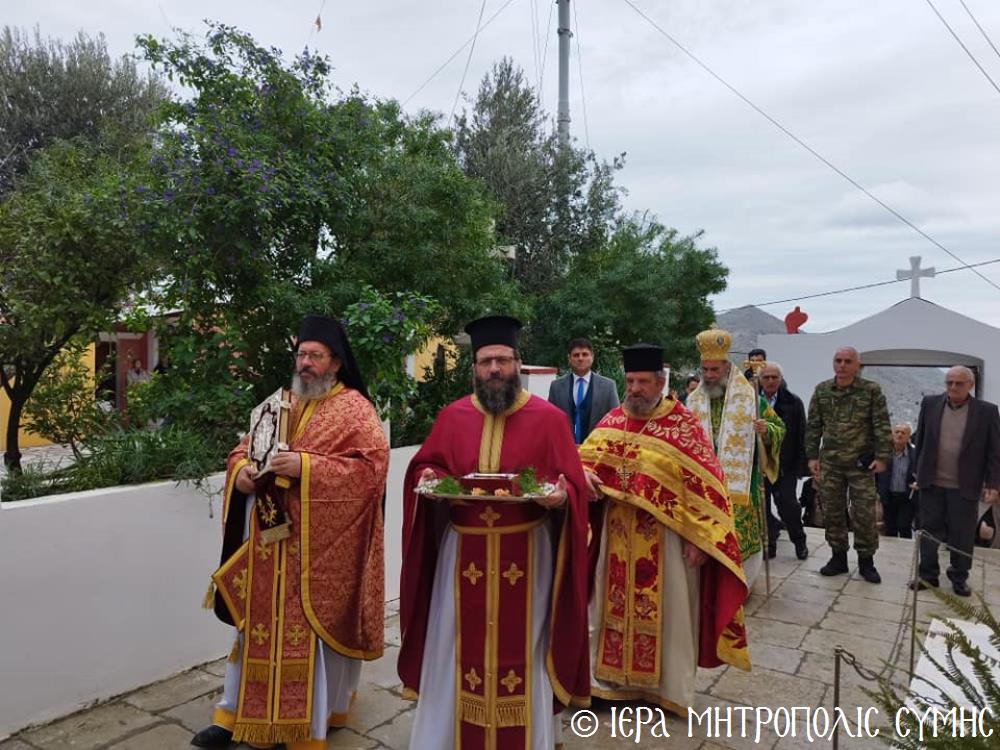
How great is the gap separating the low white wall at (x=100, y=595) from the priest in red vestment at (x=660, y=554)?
2373mm

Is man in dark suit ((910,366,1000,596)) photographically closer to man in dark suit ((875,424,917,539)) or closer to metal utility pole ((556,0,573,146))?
man in dark suit ((875,424,917,539))

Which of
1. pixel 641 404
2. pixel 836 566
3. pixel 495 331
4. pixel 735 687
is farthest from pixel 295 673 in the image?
pixel 836 566

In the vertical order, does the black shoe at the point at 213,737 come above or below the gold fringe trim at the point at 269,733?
below

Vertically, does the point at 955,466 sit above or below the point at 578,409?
below

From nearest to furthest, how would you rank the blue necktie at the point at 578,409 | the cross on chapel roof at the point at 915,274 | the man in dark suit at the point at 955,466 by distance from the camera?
the man in dark suit at the point at 955,466 → the blue necktie at the point at 578,409 → the cross on chapel roof at the point at 915,274

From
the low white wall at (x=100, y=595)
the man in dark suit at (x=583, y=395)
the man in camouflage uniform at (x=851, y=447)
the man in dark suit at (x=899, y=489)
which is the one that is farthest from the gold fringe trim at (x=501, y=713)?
the man in dark suit at (x=899, y=489)

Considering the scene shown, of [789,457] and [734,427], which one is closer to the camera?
[734,427]

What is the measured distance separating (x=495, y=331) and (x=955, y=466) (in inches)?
198

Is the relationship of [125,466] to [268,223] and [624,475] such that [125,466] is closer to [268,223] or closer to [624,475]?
[268,223]

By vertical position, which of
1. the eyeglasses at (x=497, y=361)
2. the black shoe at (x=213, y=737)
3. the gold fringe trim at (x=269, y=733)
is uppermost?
the eyeglasses at (x=497, y=361)

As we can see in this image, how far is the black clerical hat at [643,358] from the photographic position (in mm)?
4043

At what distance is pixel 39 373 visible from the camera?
5.86 meters

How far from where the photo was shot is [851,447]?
6.56 metres

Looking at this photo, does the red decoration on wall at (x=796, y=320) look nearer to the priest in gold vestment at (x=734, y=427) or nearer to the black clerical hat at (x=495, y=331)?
the priest in gold vestment at (x=734, y=427)
